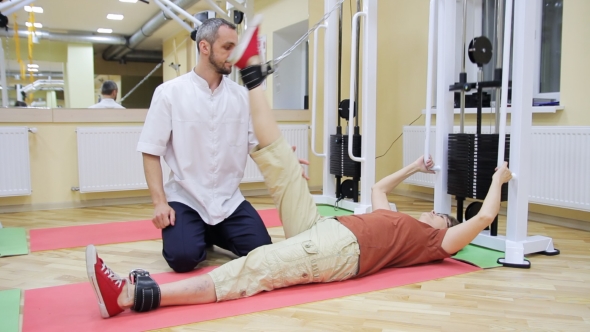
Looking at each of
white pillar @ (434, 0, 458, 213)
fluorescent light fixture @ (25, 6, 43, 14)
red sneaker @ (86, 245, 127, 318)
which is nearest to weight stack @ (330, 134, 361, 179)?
white pillar @ (434, 0, 458, 213)

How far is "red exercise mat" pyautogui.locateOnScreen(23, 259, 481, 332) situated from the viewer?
172cm

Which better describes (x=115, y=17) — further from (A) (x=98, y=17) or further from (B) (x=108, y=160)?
(B) (x=108, y=160)

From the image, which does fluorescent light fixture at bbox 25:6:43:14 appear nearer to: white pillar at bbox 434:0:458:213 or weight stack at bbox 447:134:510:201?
white pillar at bbox 434:0:458:213

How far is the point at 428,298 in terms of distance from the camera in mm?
2033

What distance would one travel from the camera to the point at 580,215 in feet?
11.5

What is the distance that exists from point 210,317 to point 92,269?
1.40 feet

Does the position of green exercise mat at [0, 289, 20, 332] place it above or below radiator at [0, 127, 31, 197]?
below

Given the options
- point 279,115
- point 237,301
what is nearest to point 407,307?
point 237,301

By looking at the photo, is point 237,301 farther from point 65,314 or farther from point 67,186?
point 67,186

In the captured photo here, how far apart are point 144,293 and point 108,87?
3.43 m

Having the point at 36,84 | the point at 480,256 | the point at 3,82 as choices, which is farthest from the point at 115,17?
the point at 480,256

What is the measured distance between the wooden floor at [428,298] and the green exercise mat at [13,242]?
0.11 metres

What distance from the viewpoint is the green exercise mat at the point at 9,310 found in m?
1.69

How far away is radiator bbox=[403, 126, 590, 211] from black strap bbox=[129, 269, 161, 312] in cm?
250
